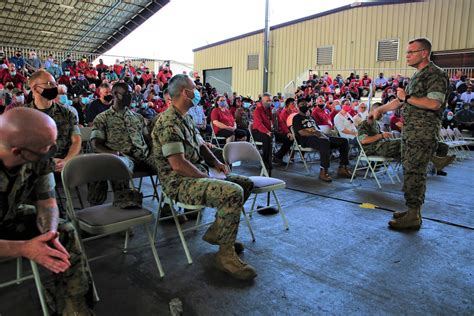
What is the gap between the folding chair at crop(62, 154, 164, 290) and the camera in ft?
7.67

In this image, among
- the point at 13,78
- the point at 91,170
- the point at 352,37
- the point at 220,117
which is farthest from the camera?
the point at 352,37

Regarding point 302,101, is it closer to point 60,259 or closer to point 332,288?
point 332,288

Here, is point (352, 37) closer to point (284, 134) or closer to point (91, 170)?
point (284, 134)

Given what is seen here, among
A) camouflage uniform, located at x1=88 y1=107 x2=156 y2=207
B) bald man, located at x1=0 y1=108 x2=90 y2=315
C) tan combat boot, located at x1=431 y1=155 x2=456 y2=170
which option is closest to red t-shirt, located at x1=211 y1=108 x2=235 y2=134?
camouflage uniform, located at x1=88 y1=107 x2=156 y2=207

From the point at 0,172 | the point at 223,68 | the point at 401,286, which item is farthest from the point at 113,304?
the point at 223,68

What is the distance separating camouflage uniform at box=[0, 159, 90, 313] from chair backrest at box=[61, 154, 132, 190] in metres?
0.54

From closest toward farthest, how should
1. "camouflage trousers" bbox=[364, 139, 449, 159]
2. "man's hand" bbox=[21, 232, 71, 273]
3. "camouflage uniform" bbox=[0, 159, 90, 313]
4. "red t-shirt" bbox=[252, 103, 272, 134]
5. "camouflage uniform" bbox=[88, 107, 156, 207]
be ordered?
"man's hand" bbox=[21, 232, 71, 273] → "camouflage uniform" bbox=[0, 159, 90, 313] → "camouflage uniform" bbox=[88, 107, 156, 207] → "camouflage trousers" bbox=[364, 139, 449, 159] → "red t-shirt" bbox=[252, 103, 272, 134]

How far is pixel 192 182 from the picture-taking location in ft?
9.18

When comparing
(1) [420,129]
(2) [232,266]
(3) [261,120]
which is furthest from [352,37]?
(2) [232,266]

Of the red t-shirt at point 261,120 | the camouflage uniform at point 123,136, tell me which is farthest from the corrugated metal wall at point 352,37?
the camouflage uniform at point 123,136

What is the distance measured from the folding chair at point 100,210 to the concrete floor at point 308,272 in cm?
27

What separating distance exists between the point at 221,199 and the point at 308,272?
0.85m

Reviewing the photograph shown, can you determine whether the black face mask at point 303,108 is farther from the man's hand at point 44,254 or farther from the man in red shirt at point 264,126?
the man's hand at point 44,254

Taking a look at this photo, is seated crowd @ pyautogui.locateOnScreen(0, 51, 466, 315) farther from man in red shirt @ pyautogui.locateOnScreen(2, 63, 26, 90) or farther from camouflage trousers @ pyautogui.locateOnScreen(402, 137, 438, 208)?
man in red shirt @ pyautogui.locateOnScreen(2, 63, 26, 90)
